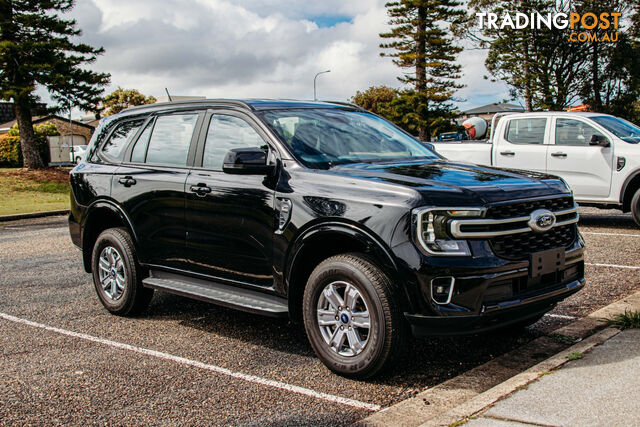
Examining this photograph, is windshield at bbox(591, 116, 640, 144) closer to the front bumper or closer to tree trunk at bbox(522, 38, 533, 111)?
the front bumper

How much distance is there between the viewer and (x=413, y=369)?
4.56 meters

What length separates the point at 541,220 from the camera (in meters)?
4.28

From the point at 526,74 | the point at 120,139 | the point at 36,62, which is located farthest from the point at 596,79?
the point at 120,139

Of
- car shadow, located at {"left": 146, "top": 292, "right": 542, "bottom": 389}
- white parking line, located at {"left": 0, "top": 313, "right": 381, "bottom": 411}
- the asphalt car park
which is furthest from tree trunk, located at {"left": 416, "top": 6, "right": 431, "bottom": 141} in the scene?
white parking line, located at {"left": 0, "top": 313, "right": 381, "bottom": 411}

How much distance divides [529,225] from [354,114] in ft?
7.04

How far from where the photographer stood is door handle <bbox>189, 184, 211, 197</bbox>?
5.23 m

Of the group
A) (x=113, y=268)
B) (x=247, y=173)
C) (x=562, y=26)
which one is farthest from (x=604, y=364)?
(x=562, y=26)

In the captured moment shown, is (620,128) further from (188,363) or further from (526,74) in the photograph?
(526,74)

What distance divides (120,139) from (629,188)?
8373 millimetres

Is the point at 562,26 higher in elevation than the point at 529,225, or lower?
higher

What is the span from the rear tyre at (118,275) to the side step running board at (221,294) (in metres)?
0.21

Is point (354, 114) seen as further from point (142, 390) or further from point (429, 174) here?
point (142, 390)

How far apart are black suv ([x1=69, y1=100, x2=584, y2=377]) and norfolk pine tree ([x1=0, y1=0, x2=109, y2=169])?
81.2 ft

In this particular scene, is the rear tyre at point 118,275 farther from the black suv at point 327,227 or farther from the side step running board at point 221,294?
the side step running board at point 221,294
